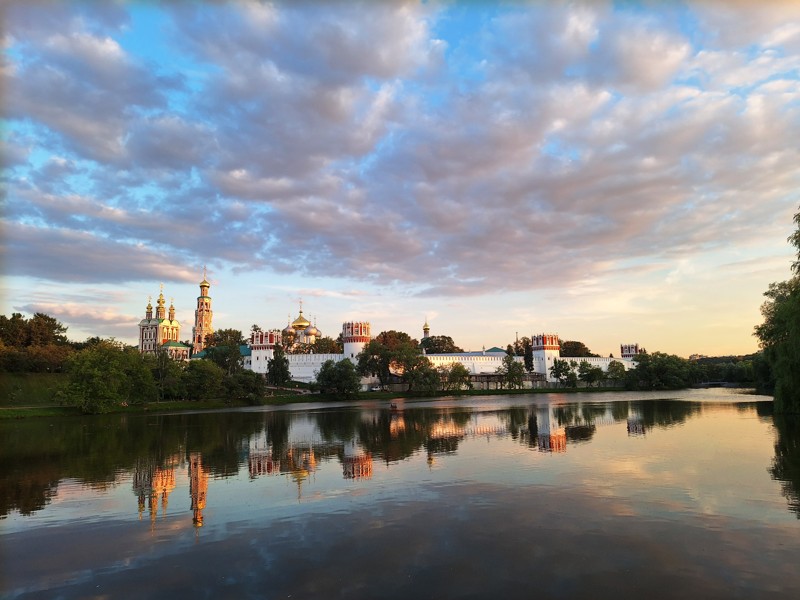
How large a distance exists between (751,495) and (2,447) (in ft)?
104

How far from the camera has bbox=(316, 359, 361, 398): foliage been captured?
7919cm

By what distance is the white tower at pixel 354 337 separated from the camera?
110875 mm

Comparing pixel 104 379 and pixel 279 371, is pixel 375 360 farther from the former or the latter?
pixel 104 379

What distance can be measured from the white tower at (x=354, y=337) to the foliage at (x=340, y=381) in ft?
92.2

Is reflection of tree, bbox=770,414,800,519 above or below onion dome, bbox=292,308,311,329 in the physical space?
below

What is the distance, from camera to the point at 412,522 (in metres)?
11.8

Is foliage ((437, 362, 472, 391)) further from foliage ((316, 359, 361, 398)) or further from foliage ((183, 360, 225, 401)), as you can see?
foliage ((183, 360, 225, 401))

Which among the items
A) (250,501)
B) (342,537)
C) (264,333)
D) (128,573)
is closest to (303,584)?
(342,537)

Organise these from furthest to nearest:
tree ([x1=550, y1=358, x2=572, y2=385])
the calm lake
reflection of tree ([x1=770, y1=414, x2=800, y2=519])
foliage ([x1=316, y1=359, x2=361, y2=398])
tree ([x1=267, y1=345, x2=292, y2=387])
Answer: tree ([x1=550, y1=358, x2=572, y2=385]) → tree ([x1=267, y1=345, x2=292, y2=387]) → foliage ([x1=316, y1=359, x2=361, y2=398]) → reflection of tree ([x1=770, y1=414, x2=800, y2=519]) → the calm lake

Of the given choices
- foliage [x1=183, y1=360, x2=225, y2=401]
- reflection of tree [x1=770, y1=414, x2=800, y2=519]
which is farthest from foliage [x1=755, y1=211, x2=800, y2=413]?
foliage [x1=183, y1=360, x2=225, y2=401]

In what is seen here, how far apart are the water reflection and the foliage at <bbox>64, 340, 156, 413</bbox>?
387 inches

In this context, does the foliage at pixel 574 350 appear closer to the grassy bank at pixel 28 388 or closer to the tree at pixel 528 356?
the tree at pixel 528 356

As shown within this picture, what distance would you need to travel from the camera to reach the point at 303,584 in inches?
335

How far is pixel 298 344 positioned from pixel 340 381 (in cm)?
4311
